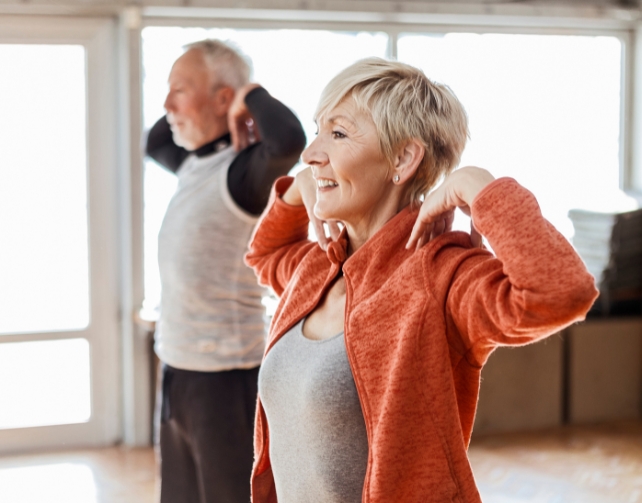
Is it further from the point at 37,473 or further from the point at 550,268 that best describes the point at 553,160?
the point at 550,268

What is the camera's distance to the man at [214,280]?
7.04 ft

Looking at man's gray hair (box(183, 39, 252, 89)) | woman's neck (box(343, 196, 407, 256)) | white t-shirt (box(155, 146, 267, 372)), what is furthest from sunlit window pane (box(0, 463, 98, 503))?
woman's neck (box(343, 196, 407, 256))

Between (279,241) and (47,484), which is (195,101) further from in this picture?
(47,484)

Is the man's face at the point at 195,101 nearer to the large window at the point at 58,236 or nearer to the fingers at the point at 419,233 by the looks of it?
the fingers at the point at 419,233

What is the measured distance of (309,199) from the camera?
5.44 feet

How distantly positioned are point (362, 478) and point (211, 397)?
2.99 ft

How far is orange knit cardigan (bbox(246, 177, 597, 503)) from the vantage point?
1114 millimetres

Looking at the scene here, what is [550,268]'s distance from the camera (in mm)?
1104

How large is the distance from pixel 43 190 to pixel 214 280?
1.88 metres

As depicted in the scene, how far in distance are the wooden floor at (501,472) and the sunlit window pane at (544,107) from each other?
48.7 inches

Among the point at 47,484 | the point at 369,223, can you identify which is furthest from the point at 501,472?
the point at 369,223

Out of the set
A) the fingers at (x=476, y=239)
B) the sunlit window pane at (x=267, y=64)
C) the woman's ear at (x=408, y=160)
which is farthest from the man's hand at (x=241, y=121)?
the sunlit window pane at (x=267, y=64)

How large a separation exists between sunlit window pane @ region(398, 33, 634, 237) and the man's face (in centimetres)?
233

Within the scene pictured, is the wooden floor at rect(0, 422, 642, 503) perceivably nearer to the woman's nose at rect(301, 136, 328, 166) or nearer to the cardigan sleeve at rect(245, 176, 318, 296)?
the cardigan sleeve at rect(245, 176, 318, 296)
